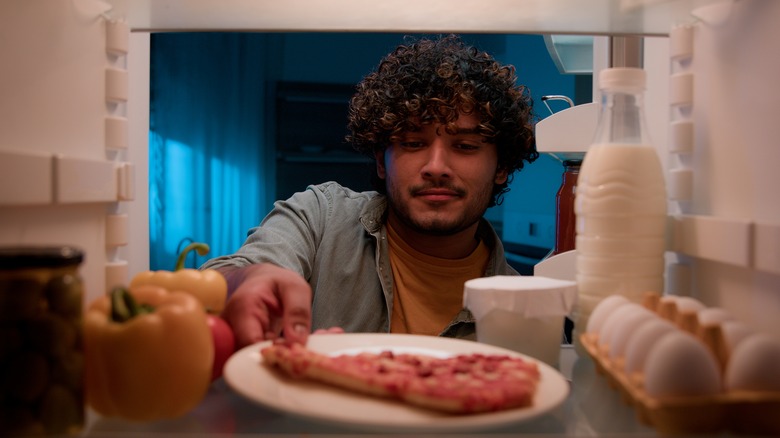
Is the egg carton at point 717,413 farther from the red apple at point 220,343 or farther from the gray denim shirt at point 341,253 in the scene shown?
the gray denim shirt at point 341,253

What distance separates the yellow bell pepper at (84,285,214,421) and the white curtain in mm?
3307

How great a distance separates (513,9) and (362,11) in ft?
0.64

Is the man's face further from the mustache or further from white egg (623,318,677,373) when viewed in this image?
white egg (623,318,677,373)

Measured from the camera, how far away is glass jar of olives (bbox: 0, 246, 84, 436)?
1.55ft

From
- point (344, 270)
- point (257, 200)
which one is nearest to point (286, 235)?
point (344, 270)

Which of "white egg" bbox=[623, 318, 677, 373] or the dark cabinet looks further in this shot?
the dark cabinet

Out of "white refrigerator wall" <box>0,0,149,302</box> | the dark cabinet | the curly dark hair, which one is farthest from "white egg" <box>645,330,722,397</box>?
the dark cabinet

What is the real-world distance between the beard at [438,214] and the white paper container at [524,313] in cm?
81

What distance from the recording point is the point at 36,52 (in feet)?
2.52

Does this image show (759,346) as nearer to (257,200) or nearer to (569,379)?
(569,379)

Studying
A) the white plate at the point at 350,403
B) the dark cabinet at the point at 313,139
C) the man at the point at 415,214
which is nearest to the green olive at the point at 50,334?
the white plate at the point at 350,403

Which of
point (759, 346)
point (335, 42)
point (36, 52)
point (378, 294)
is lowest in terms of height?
point (378, 294)

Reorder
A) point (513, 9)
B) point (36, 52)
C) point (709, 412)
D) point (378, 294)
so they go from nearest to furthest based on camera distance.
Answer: point (709, 412) → point (36, 52) → point (513, 9) → point (378, 294)

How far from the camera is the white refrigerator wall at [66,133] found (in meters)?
0.70
